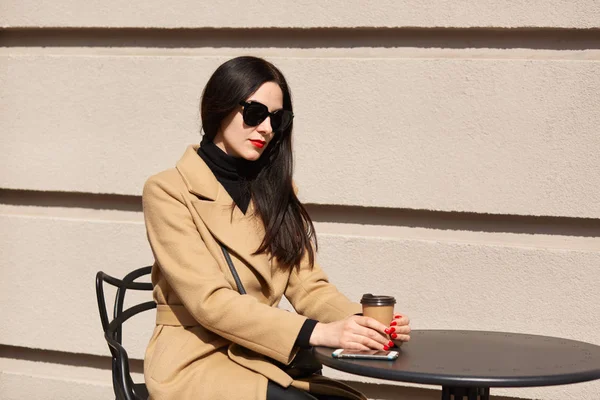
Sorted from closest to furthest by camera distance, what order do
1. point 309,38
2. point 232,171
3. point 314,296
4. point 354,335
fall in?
1. point 354,335
2. point 232,171
3. point 314,296
4. point 309,38

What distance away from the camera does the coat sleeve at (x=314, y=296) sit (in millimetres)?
3258

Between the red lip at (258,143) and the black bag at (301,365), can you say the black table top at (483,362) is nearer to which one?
the black bag at (301,365)

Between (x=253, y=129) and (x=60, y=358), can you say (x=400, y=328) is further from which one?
(x=60, y=358)

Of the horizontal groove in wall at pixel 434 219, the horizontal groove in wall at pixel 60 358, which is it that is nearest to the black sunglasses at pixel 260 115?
the horizontal groove in wall at pixel 434 219

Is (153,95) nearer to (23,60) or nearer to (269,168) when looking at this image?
(23,60)

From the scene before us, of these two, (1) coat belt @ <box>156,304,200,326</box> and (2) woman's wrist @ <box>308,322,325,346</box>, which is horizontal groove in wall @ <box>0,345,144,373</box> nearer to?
(1) coat belt @ <box>156,304,200,326</box>

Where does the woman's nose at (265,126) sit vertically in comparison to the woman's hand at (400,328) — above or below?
above

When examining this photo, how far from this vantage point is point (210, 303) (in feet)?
9.30

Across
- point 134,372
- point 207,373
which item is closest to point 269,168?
point 207,373

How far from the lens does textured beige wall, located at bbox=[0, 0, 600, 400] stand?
13.5 ft

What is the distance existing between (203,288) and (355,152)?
165 cm

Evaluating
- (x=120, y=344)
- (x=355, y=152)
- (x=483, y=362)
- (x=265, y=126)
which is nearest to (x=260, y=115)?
(x=265, y=126)
